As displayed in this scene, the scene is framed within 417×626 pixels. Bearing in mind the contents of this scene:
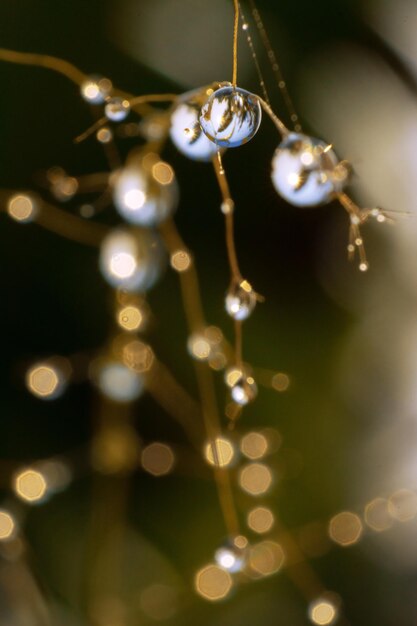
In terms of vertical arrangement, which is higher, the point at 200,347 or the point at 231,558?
the point at 200,347

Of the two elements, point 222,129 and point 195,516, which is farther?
point 195,516

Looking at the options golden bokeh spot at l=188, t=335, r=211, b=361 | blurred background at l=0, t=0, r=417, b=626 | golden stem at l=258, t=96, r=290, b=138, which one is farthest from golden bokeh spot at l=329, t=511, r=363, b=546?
golden stem at l=258, t=96, r=290, b=138

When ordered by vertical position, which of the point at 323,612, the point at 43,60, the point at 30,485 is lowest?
the point at 323,612

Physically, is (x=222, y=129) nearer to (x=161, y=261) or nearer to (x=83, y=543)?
(x=161, y=261)

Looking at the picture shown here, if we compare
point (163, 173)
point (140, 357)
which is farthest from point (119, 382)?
point (163, 173)

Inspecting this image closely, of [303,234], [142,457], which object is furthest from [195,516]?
[303,234]

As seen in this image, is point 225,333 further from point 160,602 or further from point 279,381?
point 160,602

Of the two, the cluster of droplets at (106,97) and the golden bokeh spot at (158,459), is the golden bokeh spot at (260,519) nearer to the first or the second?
the golden bokeh spot at (158,459)

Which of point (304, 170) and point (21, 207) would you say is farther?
point (21, 207)
